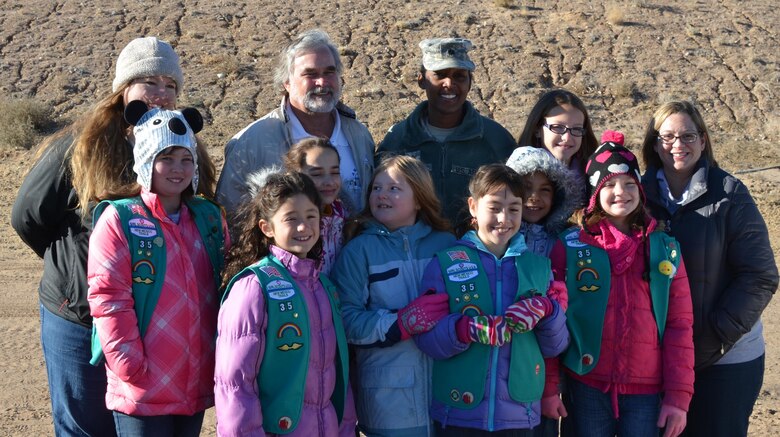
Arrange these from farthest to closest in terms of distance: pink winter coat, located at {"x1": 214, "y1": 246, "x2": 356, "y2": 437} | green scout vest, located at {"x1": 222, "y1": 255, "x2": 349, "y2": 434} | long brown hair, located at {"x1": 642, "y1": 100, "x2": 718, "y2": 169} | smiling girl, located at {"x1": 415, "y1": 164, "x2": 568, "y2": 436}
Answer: long brown hair, located at {"x1": 642, "y1": 100, "x2": 718, "y2": 169}, smiling girl, located at {"x1": 415, "y1": 164, "x2": 568, "y2": 436}, green scout vest, located at {"x1": 222, "y1": 255, "x2": 349, "y2": 434}, pink winter coat, located at {"x1": 214, "y1": 246, "x2": 356, "y2": 437}

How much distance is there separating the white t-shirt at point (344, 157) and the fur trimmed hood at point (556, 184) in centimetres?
88

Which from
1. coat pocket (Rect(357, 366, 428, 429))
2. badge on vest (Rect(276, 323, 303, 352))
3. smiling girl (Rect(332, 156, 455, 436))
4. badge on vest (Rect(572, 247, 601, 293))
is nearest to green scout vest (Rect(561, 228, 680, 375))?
badge on vest (Rect(572, 247, 601, 293))

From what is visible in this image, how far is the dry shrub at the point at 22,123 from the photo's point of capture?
14961 millimetres

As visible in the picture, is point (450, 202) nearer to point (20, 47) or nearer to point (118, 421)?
point (118, 421)

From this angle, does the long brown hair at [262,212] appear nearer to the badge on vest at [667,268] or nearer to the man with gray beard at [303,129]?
the man with gray beard at [303,129]

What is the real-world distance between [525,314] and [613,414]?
80 cm

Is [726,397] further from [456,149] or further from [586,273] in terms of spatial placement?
[456,149]

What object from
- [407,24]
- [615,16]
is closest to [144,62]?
[407,24]

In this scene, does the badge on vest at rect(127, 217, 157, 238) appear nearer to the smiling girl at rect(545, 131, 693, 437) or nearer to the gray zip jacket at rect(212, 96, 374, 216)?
the gray zip jacket at rect(212, 96, 374, 216)

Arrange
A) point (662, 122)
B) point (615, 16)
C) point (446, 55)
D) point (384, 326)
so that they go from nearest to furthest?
point (384, 326), point (662, 122), point (446, 55), point (615, 16)

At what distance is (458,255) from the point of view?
13.1 feet

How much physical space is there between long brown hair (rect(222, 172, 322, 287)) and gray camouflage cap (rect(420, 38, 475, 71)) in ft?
5.25

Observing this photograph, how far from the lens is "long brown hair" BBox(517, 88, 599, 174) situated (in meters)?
4.70

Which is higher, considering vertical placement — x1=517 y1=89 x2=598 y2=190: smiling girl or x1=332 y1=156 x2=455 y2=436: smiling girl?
x1=517 y1=89 x2=598 y2=190: smiling girl
